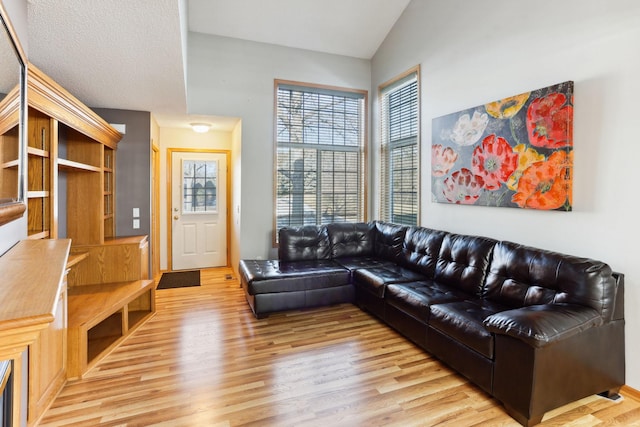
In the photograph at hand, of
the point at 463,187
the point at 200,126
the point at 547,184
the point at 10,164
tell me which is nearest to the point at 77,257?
the point at 10,164

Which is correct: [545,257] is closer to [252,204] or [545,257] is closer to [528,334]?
[528,334]

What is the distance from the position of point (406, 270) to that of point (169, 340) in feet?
8.04

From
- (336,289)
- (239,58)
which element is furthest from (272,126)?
(336,289)

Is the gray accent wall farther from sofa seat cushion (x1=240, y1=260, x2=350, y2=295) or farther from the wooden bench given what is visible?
sofa seat cushion (x1=240, y1=260, x2=350, y2=295)

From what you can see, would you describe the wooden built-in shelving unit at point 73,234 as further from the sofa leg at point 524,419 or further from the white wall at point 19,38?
the sofa leg at point 524,419

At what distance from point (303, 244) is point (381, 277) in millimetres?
1226

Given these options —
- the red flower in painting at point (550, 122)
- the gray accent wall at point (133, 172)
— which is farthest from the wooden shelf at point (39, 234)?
the red flower in painting at point (550, 122)

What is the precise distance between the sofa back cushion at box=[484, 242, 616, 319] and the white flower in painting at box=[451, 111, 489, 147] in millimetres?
1127

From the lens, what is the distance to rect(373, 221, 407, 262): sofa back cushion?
394cm

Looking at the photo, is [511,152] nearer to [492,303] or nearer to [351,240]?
[492,303]

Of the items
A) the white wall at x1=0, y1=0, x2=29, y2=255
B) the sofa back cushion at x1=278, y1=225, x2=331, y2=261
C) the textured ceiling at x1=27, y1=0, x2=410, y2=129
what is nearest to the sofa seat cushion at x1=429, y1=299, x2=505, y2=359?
the sofa back cushion at x1=278, y1=225, x2=331, y2=261

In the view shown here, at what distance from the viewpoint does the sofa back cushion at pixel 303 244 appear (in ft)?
13.4

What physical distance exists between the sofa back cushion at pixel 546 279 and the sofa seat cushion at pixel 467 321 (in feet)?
0.55

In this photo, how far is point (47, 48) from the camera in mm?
2191
